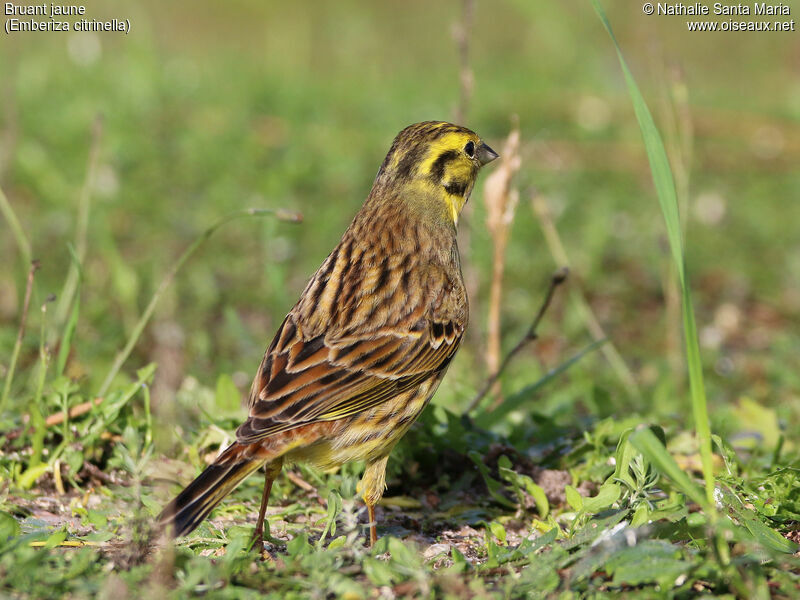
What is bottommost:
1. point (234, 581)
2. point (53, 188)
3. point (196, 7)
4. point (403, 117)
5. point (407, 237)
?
point (234, 581)

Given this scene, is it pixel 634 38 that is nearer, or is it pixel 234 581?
pixel 234 581

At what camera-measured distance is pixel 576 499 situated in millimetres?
3682

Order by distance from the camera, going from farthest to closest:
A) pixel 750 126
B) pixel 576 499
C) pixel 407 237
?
pixel 750 126 < pixel 407 237 < pixel 576 499

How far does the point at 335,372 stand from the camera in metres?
3.90

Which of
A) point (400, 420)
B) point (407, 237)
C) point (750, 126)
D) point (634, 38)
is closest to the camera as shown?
point (400, 420)

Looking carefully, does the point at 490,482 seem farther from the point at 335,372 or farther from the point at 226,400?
the point at 226,400

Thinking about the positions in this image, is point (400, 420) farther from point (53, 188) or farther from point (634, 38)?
point (634, 38)

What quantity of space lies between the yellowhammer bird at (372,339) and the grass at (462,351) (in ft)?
0.78

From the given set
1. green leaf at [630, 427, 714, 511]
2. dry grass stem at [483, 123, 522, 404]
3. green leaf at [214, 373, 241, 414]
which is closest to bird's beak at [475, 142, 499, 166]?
dry grass stem at [483, 123, 522, 404]

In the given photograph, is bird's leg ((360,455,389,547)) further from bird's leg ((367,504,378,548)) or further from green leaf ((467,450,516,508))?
green leaf ((467,450,516,508))

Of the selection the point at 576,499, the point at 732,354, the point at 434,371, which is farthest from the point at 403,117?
the point at 576,499

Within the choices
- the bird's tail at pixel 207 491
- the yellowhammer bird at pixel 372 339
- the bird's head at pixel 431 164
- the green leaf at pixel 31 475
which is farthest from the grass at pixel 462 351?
the bird's head at pixel 431 164

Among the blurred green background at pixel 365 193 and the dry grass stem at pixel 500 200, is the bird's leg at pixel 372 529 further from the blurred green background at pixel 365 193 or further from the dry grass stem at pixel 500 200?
the dry grass stem at pixel 500 200

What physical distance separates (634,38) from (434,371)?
11349 mm
